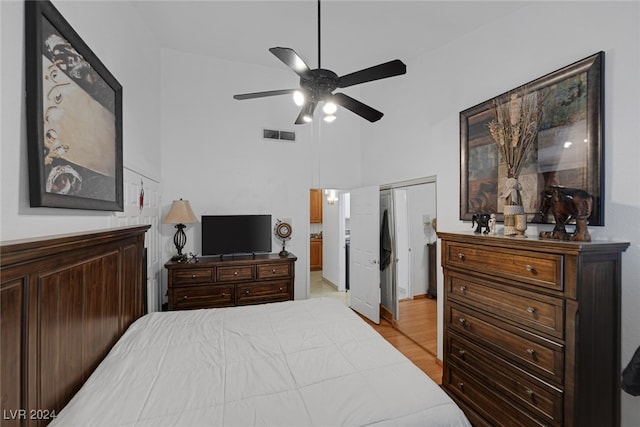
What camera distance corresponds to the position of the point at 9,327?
0.83 m

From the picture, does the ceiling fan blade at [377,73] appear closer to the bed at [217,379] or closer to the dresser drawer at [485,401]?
the bed at [217,379]

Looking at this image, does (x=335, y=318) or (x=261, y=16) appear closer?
(x=335, y=318)

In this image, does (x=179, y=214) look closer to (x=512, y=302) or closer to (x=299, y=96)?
(x=299, y=96)

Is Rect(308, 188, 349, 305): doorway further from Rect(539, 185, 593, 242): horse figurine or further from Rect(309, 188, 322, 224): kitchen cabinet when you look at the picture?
Rect(539, 185, 593, 242): horse figurine

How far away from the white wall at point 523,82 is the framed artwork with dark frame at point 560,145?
56mm

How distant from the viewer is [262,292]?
11.7 feet

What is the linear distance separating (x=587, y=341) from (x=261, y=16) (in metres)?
3.57

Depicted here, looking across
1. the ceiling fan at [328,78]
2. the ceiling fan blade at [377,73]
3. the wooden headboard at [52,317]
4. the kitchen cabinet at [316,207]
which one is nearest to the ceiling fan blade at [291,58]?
the ceiling fan at [328,78]

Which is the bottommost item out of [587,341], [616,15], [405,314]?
[405,314]

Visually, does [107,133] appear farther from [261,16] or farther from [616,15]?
[616,15]

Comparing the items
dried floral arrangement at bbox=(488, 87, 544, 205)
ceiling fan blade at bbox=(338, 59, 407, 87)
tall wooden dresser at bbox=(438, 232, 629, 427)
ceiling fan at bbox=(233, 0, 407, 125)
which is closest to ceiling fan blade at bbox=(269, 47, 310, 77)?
ceiling fan at bbox=(233, 0, 407, 125)

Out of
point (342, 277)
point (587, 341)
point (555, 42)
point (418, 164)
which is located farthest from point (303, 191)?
point (587, 341)

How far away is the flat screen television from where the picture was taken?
3.64 m

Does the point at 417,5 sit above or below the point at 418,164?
above
